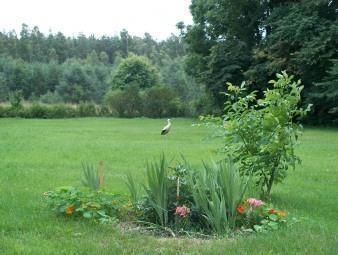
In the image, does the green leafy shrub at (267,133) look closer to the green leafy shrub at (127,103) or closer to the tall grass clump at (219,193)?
the tall grass clump at (219,193)

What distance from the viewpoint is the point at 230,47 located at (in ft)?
128

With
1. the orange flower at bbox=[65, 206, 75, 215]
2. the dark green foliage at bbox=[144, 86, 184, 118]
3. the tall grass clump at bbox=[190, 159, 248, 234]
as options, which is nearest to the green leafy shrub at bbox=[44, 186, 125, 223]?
the orange flower at bbox=[65, 206, 75, 215]

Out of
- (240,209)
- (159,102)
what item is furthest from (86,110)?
(240,209)

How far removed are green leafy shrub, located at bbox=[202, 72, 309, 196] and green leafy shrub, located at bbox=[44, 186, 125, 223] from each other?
2.64 metres

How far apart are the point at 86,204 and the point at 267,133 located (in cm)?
332

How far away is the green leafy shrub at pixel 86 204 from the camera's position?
6.64 metres

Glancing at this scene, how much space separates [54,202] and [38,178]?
156 inches

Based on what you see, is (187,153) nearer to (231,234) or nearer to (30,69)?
(231,234)

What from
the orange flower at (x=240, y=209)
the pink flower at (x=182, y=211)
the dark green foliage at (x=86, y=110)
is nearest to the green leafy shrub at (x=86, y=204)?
the pink flower at (x=182, y=211)

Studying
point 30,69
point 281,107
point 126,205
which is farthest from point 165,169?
point 30,69

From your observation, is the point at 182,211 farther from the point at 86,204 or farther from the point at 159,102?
the point at 159,102

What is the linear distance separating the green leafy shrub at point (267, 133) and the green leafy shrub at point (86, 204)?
2.64 m

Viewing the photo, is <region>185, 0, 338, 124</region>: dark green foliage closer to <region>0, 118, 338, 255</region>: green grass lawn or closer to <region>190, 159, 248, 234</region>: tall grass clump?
<region>0, 118, 338, 255</region>: green grass lawn

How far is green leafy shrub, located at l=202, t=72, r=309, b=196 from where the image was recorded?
8.58 m
